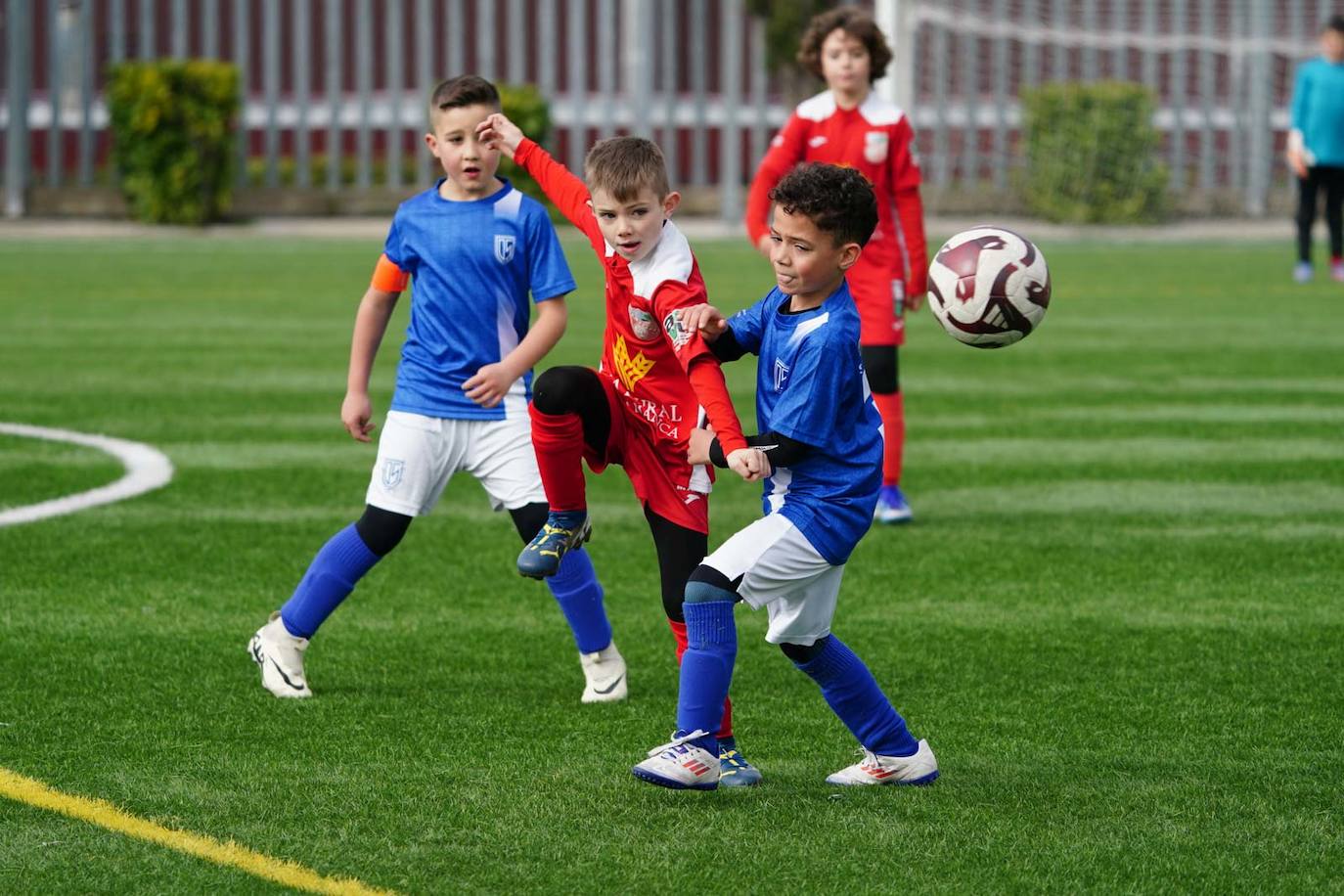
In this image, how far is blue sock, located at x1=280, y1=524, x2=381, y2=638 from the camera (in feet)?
17.8

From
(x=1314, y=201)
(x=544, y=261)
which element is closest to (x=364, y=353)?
(x=544, y=261)

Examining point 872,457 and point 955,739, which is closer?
point 872,457

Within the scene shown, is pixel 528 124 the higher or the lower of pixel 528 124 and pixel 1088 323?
the higher

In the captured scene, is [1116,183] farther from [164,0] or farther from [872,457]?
[872,457]

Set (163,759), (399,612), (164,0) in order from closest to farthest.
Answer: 1. (163,759)
2. (399,612)
3. (164,0)

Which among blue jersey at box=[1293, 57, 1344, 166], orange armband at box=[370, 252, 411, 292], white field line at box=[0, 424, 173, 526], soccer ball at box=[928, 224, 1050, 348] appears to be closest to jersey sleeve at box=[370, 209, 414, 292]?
orange armband at box=[370, 252, 411, 292]

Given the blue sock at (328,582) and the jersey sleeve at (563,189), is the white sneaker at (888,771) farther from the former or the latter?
the blue sock at (328,582)

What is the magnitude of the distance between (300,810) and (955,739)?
164 centimetres

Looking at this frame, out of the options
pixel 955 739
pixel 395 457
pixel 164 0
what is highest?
pixel 164 0

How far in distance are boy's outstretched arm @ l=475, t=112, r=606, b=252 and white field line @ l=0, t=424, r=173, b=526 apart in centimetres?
349

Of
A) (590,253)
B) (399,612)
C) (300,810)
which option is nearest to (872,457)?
(300,810)

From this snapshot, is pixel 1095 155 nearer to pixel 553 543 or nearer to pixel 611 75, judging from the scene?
pixel 611 75

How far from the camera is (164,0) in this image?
31969 millimetres

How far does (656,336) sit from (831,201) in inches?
24.4
